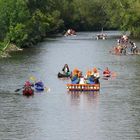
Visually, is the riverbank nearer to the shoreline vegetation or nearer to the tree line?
the shoreline vegetation

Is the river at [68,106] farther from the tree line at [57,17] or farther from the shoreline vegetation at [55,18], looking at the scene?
the tree line at [57,17]

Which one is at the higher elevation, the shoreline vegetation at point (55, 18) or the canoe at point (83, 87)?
the shoreline vegetation at point (55, 18)

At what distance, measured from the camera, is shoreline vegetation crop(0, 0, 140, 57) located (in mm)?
102375

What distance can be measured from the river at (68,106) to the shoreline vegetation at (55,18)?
1730cm

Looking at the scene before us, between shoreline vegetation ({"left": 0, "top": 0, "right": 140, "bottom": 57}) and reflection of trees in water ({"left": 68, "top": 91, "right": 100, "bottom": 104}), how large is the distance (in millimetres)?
33360

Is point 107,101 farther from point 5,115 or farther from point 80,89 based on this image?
point 5,115

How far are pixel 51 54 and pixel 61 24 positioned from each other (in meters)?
55.4

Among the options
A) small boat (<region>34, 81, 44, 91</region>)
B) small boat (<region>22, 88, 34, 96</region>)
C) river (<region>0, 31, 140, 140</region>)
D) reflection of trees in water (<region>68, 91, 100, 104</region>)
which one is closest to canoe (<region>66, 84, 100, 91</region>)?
reflection of trees in water (<region>68, 91, 100, 104</region>)

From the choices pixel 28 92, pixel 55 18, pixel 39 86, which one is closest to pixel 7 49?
pixel 39 86

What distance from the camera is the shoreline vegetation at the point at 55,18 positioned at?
Answer: 102 metres

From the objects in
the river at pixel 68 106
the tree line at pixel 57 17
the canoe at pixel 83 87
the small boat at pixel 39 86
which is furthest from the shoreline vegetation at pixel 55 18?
the canoe at pixel 83 87

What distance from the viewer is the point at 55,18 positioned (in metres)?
144

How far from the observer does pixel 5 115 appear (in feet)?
160

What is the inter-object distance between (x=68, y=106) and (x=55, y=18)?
303 feet
